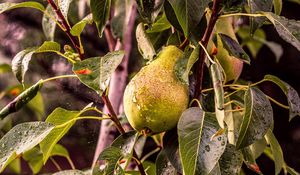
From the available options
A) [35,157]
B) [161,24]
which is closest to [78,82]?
[35,157]

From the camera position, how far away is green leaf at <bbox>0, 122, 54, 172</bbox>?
1.98ft

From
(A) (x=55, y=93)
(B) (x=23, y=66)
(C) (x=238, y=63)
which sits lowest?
(A) (x=55, y=93)

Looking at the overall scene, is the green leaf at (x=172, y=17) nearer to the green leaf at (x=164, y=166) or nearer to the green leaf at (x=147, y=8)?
the green leaf at (x=147, y=8)

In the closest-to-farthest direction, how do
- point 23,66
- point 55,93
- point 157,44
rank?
point 23,66, point 157,44, point 55,93

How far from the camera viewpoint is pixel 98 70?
57 centimetres

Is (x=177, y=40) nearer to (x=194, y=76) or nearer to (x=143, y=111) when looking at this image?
(x=194, y=76)

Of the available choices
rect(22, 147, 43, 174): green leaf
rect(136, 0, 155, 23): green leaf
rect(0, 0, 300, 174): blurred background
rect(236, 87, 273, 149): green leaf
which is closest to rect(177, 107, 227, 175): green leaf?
rect(236, 87, 273, 149): green leaf

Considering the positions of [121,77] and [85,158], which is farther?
[85,158]

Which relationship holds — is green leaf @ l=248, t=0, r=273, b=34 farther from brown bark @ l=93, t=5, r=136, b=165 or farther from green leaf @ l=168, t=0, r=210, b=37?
brown bark @ l=93, t=5, r=136, b=165

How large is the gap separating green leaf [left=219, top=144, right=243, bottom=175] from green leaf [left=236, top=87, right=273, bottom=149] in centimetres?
3

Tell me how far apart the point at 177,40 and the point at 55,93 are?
40.4 inches

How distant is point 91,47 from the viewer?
5.88 feet

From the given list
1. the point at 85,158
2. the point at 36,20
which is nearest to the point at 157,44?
the point at 36,20

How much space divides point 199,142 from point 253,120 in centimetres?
8
